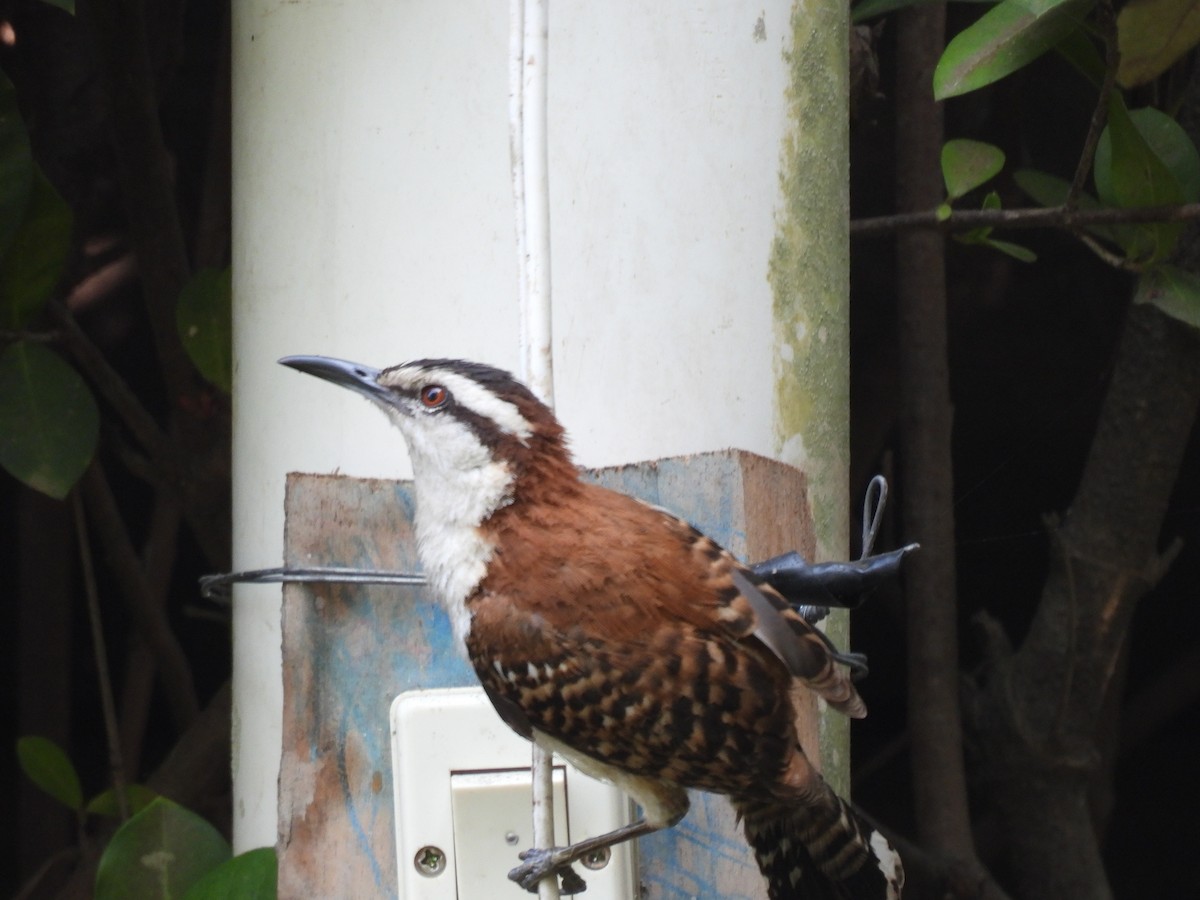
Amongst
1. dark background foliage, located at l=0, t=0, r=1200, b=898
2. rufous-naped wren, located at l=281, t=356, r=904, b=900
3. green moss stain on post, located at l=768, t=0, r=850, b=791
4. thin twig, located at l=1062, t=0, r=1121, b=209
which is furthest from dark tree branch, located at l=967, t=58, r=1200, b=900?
rufous-naped wren, located at l=281, t=356, r=904, b=900

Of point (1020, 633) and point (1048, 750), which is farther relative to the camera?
point (1020, 633)

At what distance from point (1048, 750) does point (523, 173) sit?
169cm

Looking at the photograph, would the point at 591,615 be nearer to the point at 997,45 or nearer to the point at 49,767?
the point at 997,45

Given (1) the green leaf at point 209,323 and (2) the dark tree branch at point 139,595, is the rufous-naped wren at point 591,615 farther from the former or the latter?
(2) the dark tree branch at point 139,595

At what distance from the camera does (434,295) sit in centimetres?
159

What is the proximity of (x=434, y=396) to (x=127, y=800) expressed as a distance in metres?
1.24

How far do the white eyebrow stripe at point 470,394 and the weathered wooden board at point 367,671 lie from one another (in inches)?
6.1

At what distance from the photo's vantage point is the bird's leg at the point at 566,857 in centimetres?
127

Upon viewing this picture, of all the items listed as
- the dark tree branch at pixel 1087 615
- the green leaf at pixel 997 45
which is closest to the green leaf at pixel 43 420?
the green leaf at pixel 997 45

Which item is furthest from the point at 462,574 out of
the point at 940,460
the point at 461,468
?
the point at 940,460

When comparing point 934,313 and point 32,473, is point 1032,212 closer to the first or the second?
point 934,313

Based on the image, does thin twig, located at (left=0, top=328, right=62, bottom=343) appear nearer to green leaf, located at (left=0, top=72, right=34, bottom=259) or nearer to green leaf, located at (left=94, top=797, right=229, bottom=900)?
green leaf, located at (left=0, top=72, right=34, bottom=259)

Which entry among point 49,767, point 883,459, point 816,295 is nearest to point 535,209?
point 816,295

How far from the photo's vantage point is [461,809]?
1452 millimetres
